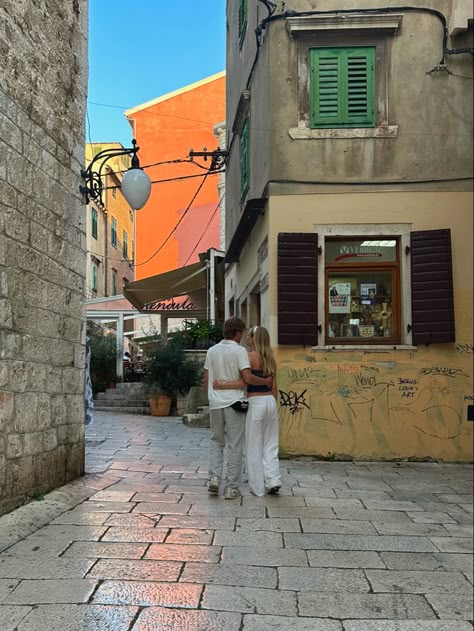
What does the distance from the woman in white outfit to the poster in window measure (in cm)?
214

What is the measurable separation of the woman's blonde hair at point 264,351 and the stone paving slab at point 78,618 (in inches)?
113

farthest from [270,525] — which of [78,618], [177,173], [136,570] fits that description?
[177,173]

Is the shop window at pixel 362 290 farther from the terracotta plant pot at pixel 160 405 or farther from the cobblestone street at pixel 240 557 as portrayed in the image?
the terracotta plant pot at pixel 160 405

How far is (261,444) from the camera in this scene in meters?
5.38

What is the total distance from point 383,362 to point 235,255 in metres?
4.66

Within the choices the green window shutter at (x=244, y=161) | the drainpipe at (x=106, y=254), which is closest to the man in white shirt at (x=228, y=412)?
the green window shutter at (x=244, y=161)

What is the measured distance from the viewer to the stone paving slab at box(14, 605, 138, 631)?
267 centimetres

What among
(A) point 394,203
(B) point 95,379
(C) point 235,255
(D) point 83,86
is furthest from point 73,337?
(B) point 95,379

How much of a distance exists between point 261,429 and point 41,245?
246 cm

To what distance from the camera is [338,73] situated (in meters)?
7.51

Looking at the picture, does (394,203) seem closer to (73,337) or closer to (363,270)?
(363,270)

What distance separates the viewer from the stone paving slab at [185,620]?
8.75 ft

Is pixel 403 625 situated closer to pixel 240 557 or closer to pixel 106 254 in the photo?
pixel 240 557

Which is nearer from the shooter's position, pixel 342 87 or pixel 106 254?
pixel 342 87
